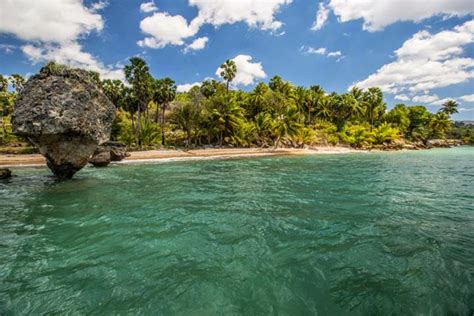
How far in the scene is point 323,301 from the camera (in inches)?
207

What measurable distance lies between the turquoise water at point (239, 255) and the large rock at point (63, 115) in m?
5.46

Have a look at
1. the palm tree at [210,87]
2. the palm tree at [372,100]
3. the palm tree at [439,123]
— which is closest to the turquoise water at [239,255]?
the palm tree at [210,87]

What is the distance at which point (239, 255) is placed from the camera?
7.27m

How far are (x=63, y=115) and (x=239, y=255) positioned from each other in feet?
52.2

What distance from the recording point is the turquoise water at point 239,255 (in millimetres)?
5215

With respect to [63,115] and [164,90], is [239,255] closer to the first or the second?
[63,115]

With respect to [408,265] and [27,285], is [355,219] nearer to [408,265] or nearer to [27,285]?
[408,265]

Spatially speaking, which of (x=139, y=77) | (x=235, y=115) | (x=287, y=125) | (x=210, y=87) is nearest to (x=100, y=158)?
(x=139, y=77)

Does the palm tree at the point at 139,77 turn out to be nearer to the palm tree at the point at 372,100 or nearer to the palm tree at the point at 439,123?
the palm tree at the point at 372,100

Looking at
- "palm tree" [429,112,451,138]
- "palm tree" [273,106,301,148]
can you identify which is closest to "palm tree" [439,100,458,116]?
"palm tree" [429,112,451,138]

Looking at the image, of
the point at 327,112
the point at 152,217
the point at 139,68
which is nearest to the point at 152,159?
the point at 139,68

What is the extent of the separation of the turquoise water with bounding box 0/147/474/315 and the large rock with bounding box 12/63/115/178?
5457mm

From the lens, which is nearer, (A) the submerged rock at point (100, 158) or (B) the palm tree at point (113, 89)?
(A) the submerged rock at point (100, 158)

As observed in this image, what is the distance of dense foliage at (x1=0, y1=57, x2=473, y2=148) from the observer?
5081cm
